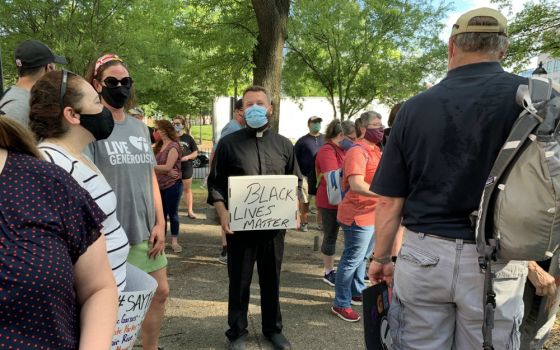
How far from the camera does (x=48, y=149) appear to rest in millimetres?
1749

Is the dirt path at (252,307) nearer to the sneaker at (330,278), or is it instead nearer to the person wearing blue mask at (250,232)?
the sneaker at (330,278)

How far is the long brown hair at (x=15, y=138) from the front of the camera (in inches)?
49.2

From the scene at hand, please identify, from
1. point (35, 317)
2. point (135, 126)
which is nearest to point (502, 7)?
point (135, 126)

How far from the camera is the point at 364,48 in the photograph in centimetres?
1605

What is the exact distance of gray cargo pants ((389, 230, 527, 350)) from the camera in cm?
192

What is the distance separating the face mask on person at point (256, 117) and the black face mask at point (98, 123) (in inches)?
59.2

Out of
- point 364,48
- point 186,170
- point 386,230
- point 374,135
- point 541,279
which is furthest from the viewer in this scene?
point 364,48

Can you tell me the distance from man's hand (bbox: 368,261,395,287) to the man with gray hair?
0.19 m

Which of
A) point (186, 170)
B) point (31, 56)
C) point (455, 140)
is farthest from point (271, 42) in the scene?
point (455, 140)

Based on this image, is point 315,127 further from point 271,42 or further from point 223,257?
point 223,257

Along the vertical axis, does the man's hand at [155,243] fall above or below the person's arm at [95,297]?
below

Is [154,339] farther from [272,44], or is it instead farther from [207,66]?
[207,66]

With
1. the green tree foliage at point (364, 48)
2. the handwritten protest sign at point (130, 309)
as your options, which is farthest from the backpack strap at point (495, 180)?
the green tree foliage at point (364, 48)

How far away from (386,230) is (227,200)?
1.65 metres
